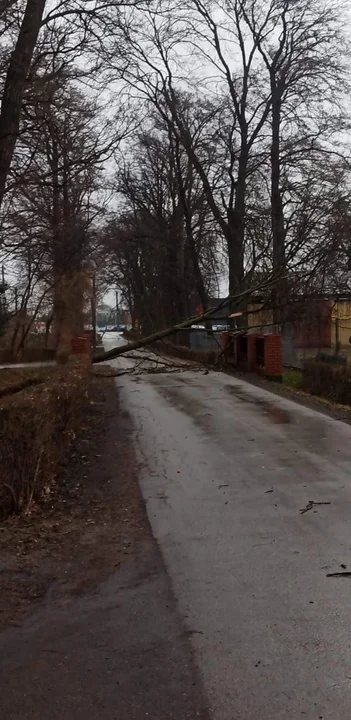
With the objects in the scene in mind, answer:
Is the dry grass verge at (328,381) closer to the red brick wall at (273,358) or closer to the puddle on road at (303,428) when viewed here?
the red brick wall at (273,358)

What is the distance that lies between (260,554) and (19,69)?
6805 mm

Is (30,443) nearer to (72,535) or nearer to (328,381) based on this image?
(72,535)

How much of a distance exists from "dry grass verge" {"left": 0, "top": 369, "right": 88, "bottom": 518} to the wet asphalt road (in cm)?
107

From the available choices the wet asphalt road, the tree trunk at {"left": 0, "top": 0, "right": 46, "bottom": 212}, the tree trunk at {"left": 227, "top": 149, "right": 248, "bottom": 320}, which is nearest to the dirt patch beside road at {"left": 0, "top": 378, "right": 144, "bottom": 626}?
the wet asphalt road

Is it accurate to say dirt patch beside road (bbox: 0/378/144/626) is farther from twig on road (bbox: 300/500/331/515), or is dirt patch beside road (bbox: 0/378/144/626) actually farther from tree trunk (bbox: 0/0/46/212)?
tree trunk (bbox: 0/0/46/212)

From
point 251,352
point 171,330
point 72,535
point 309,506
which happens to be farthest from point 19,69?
point 251,352

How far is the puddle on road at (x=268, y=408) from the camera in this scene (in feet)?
42.3

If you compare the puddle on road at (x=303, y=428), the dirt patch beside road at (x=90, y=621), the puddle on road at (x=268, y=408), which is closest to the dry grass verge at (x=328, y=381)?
the puddle on road at (x=268, y=408)

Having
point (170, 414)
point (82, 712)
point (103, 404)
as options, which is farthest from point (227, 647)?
point (103, 404)

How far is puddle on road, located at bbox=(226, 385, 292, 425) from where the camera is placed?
12.9 m

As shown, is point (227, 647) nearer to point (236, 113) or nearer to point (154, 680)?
point (154, 680)

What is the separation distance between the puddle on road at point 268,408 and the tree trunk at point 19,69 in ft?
20.4

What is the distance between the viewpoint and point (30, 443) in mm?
7105

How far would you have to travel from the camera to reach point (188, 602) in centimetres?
457
